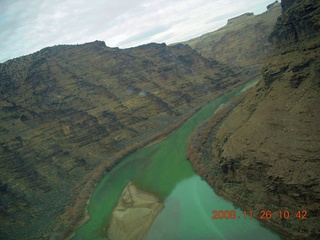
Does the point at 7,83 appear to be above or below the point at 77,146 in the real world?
above

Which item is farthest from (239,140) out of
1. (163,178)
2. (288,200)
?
(163,178)


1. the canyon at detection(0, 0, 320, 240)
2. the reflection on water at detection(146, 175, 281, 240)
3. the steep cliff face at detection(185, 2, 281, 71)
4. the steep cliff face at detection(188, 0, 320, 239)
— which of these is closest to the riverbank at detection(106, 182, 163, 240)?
the reflection on water at detection(146, 175, 281, 240)

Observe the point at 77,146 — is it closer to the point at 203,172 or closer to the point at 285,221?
the point at 203,172

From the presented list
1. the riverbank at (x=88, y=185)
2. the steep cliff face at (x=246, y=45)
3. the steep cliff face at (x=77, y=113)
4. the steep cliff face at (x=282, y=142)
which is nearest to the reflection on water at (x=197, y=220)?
the steep cliff face at (x=282, y=142)

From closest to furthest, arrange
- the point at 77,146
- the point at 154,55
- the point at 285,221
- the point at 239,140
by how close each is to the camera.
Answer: the point at 285,221, the point at 239,140, the point at 77,146, the point at 154,55

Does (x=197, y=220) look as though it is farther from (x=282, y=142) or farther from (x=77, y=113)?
(x=77, y=113)

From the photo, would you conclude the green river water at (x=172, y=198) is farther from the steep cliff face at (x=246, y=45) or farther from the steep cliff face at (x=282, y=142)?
the steep cliff face at (x=246, y=45)
